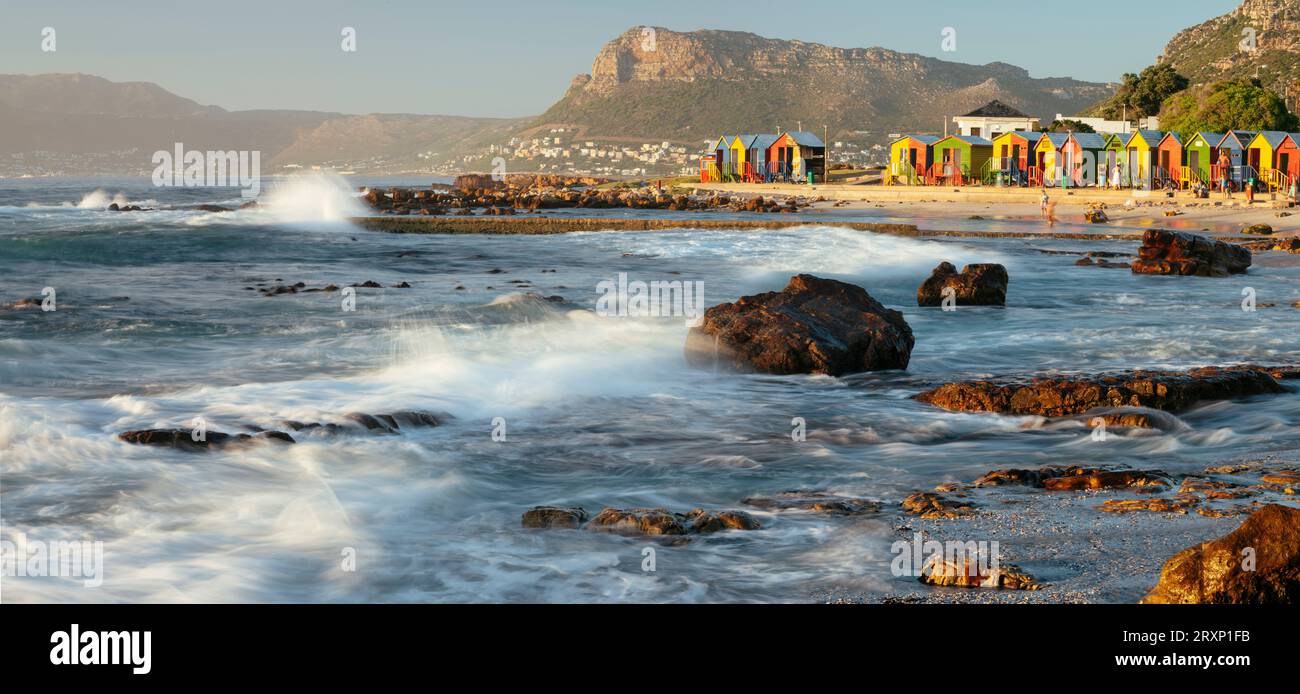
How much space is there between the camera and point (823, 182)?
326 feet

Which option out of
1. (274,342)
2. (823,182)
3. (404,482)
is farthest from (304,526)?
(823,182)

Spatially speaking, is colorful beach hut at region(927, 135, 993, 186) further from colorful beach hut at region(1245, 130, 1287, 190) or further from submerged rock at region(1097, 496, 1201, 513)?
submerged rock at region(1097, 496, 1201, 513)

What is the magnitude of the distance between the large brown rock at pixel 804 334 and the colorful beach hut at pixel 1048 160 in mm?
64027

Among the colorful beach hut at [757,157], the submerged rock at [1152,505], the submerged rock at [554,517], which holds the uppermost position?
the colorful beach hut at [757,157]

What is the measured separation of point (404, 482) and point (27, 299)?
18730 millimetres

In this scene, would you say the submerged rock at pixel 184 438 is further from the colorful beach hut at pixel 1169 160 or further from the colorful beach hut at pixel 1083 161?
the colorful beach hut at pixel 1083 161

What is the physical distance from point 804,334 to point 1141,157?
63.6m

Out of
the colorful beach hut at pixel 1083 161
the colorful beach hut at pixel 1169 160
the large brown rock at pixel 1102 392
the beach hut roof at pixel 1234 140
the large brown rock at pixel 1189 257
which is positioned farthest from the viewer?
the colorful beach hut at pixel 1083 161

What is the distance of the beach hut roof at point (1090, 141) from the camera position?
76375mm

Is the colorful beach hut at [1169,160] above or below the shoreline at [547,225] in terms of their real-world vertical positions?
above

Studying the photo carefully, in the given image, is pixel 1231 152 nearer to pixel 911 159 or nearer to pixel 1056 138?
pixel 1056 138

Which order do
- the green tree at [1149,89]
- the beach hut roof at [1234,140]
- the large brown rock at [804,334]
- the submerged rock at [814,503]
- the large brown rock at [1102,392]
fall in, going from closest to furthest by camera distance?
the submerged rock at [814,503]
the large brown rock at [1102,392]
the large brown rock at [804,334]
the beach hut roof at [1234,140]
the green tree at [1149,89]

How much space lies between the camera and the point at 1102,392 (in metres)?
14.0

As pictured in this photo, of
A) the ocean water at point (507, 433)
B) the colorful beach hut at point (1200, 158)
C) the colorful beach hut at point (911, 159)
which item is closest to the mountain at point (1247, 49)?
the colorful beach hut at point (911, 159)
